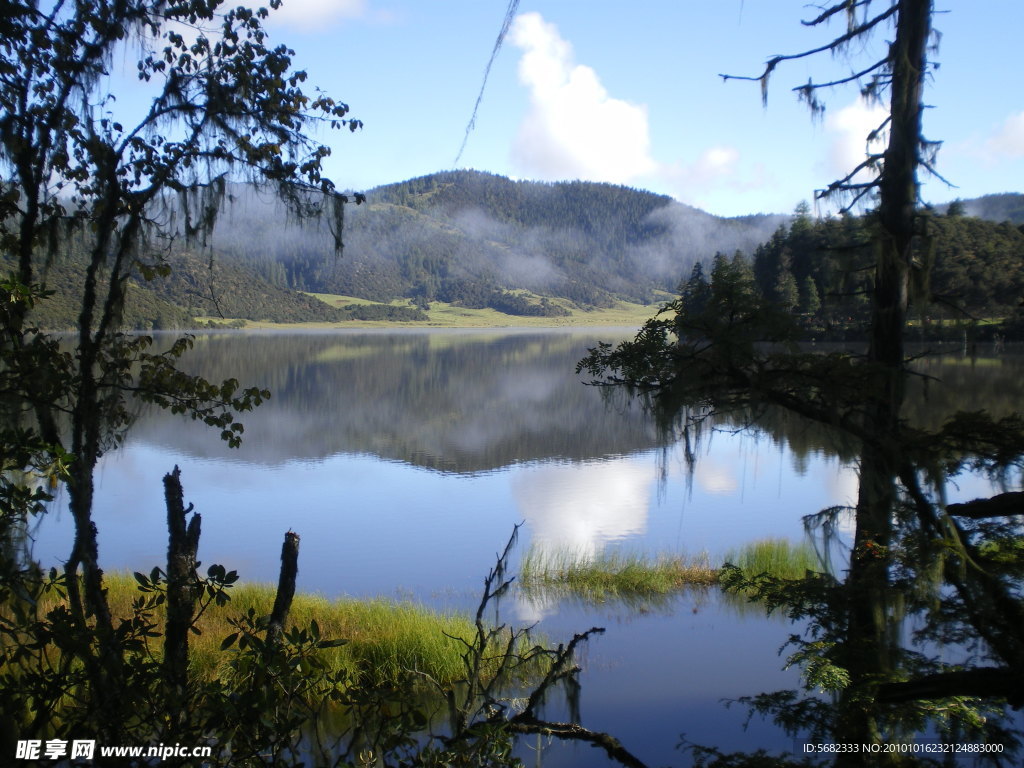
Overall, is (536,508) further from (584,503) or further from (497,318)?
(497,318)

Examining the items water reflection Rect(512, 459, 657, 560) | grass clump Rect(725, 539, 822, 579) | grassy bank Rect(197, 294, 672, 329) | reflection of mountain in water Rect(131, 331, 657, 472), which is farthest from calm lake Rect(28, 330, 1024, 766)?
grassy bank Rect(197, 294, 672, 329)

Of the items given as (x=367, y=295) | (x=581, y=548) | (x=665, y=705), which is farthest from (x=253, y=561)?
(x=367, y=295)

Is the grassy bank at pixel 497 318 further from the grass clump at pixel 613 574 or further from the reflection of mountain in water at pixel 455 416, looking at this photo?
the grass clump at pixel 613 574

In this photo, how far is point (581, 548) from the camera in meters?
12.6

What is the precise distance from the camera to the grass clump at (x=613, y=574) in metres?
10.4

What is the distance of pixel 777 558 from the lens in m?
11.0

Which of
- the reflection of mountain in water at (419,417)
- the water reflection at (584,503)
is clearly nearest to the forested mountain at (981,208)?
the reflection of mountain in water at (419,417)

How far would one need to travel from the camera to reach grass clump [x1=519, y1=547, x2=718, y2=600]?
10.4 metres

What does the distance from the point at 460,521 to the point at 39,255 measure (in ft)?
31.5

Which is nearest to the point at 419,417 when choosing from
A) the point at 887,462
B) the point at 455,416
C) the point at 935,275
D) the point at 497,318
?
the point at 455,416

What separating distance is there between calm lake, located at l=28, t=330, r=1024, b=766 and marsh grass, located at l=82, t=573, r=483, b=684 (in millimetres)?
1163

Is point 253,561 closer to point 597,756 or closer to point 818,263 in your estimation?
point 597,756

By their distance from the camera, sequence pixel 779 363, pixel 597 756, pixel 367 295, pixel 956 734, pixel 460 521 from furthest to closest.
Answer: pixel 367 295 < pixel 460 521 < pixel 597 756 < pixel 956 734 < pixel 779 363

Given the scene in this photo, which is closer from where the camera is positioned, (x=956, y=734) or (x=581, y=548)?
(x=956, y=734)
